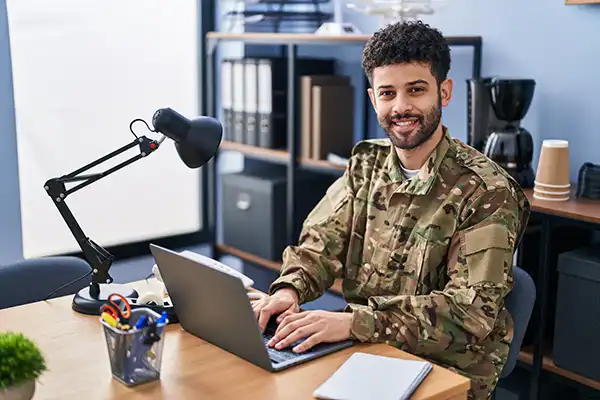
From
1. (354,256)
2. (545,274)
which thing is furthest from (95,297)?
(545,274)

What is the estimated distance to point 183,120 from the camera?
65.1 inches

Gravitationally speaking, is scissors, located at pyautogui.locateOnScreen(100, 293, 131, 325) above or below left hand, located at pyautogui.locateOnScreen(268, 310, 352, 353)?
above

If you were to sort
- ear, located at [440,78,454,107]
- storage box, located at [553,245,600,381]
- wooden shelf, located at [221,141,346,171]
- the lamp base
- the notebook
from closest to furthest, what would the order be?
the notebook → the lamp base → ear, located at [440,78,454,107] → storage box, located at [553,245,600,381] → wooden shelf, located at [221,141,346,171]

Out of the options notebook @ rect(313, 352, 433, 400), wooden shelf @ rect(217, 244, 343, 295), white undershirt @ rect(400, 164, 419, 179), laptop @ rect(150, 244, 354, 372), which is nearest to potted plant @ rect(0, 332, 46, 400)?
laptop @ rect(150, 244, 354, 372)

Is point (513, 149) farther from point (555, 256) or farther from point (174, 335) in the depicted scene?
point (174, 335)

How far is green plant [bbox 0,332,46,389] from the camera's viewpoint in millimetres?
1186

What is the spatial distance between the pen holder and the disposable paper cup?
54.1 inches

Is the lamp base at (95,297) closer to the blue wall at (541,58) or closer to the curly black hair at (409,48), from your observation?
the curly black hair at (409,48)

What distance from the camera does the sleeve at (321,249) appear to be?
6.24ft

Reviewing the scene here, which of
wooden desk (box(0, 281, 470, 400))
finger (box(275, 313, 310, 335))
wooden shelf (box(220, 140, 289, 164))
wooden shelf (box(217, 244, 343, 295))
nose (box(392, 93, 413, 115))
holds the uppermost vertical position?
nose (box(392, 93, 413, 115))

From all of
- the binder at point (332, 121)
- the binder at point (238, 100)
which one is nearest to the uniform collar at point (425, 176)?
the binder at point (332, 121)

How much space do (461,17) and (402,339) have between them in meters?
1.62

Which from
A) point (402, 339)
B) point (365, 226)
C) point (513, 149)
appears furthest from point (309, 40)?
point (402, 339)

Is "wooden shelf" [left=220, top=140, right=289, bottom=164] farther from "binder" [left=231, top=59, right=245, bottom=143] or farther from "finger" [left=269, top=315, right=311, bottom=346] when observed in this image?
"finger" [left=269, top=315, right=311, bottom=346]
